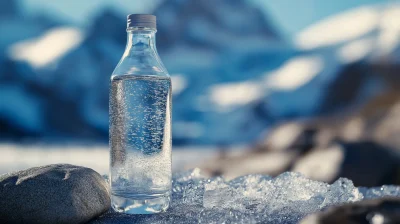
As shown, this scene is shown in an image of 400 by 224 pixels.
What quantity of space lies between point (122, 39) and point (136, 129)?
612 ft

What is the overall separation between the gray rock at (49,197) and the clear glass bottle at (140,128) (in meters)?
0.13

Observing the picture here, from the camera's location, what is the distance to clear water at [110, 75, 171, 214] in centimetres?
212

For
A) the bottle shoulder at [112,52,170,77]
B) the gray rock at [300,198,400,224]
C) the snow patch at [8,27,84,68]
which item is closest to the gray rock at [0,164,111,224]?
the bottle shoulder at [112,52,170,77]

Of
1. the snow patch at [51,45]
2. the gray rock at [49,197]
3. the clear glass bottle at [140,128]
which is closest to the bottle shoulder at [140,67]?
the clear glass bottle at [140,128]

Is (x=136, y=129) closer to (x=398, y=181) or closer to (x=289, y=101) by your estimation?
(x=398, y=181)

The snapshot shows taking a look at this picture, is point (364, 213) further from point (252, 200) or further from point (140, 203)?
point (140, 203)

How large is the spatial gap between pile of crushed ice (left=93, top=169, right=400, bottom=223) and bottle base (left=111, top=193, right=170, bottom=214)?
1.8 inches

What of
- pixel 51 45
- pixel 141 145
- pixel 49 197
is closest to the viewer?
pixel 49 197

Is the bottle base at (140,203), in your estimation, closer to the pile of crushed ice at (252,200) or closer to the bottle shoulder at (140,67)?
the pile of crushed ice at (252,200)

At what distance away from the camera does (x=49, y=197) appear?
1.92m

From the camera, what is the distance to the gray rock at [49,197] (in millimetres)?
1901

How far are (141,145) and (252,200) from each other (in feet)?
1.60

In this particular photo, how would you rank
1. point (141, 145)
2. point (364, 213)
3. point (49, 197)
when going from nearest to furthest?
point (364, 213) < point (49, 197) < point (141, 145)

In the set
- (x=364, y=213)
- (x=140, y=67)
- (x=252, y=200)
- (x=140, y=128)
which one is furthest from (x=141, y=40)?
(x=364, y=213)
